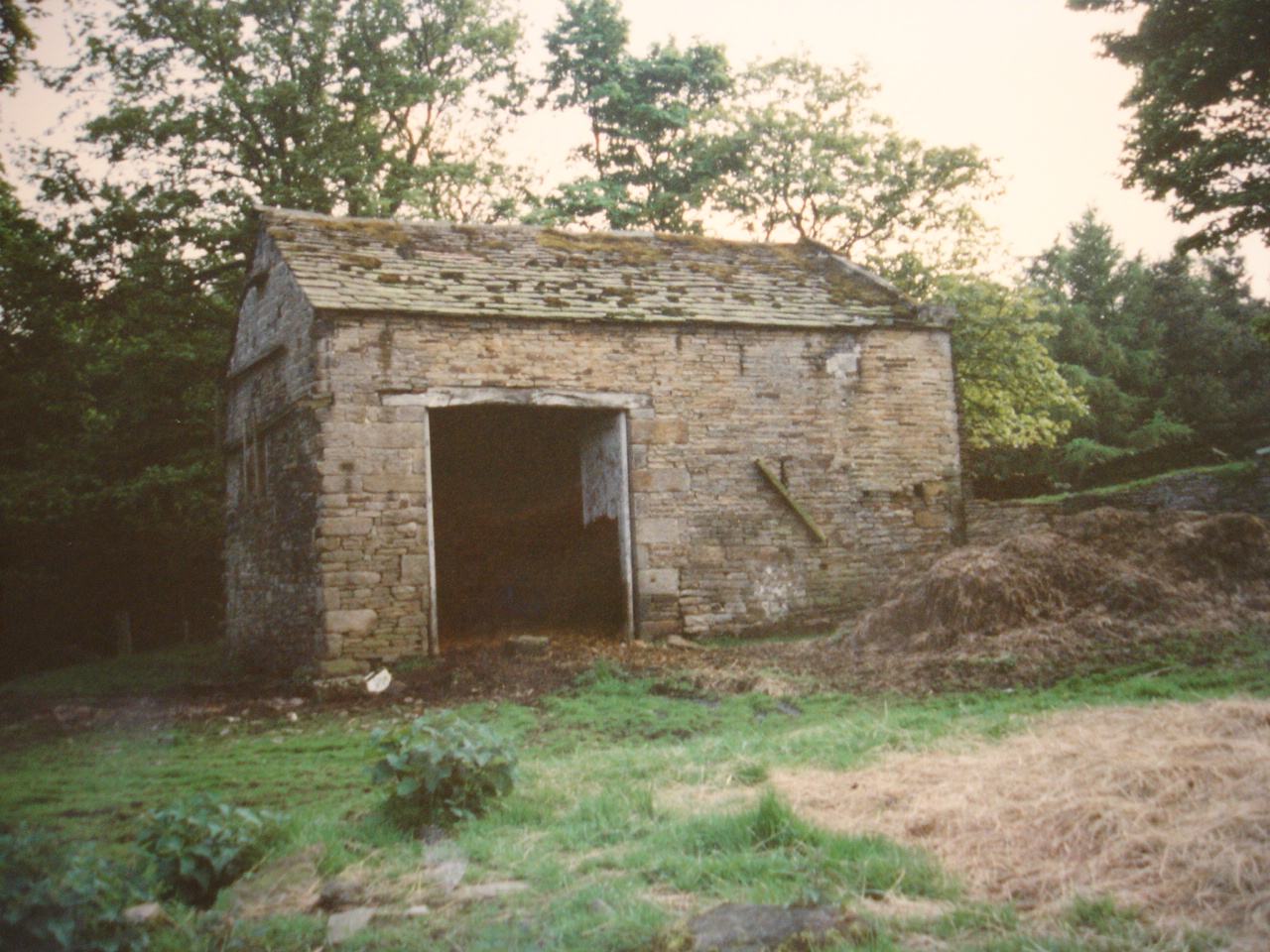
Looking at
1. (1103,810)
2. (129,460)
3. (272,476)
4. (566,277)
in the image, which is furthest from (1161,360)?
(1103,810)

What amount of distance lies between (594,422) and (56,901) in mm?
11384

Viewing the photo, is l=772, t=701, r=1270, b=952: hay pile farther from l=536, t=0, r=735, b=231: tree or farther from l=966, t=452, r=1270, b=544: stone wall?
l=536, t=0, r=735, b=231: tree

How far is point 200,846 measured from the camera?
156 inches

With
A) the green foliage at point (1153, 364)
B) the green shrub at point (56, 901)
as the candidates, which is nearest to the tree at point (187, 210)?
the green shrub at point (56, 901)

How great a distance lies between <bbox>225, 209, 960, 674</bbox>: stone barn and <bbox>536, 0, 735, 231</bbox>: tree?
1063 centimetres

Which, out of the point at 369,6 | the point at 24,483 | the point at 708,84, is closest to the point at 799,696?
the point at 24,483

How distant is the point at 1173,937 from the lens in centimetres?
280

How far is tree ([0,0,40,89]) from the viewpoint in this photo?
160 inches

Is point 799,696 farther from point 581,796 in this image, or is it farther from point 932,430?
point 932,430

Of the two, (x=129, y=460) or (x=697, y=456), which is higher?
(x=129, y=460)

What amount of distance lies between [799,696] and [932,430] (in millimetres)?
7384

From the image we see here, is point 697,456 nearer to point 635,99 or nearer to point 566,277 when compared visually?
point 566,277

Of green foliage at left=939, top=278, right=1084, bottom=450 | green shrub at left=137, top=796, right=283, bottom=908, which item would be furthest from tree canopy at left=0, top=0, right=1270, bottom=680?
green shrub at left=137, top=796, right=283, bottom=908

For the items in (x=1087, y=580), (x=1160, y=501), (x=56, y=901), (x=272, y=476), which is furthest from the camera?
(x=1160, y=501)
